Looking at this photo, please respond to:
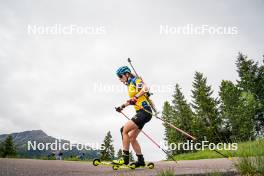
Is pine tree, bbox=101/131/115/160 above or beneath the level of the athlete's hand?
beneath

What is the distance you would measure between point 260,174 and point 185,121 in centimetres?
3764

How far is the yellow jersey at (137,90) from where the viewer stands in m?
5.32

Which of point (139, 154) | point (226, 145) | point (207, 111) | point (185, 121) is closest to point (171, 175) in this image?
point (226, 145)

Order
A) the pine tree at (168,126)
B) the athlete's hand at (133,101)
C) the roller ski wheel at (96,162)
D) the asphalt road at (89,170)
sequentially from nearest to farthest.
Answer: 1. the asphalt road at (89,170)
2. the athlete's hand at (133,101)
3. the roller ski wheel at (96,162)
4. the pine tree at (168,126)

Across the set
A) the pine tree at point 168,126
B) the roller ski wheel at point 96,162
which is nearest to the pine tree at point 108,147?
the pine tree at point 168,126

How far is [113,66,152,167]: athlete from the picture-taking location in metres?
5.15

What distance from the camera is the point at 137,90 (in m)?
5.41

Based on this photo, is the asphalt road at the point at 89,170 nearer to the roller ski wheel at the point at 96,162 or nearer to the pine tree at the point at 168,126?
the roller ski wheel at the point at 96,162

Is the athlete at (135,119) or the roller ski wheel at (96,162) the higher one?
the athlete at (135,119)

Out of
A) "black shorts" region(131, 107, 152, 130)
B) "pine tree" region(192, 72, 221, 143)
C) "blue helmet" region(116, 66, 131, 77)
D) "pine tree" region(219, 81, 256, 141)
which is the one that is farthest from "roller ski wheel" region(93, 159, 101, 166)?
"pine tree" region(192, 72, 221, 143)

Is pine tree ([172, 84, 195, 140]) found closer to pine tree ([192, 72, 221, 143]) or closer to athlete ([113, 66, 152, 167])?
pine tree ([192, 72, 221, 143])

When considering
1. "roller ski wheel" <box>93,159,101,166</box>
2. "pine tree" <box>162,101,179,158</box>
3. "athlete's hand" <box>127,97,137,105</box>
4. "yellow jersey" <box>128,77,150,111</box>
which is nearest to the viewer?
"athlete's hand" <box>127,97,137,105</box>

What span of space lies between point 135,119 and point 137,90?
704 millimetres

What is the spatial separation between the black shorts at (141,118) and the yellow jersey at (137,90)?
118 mm
